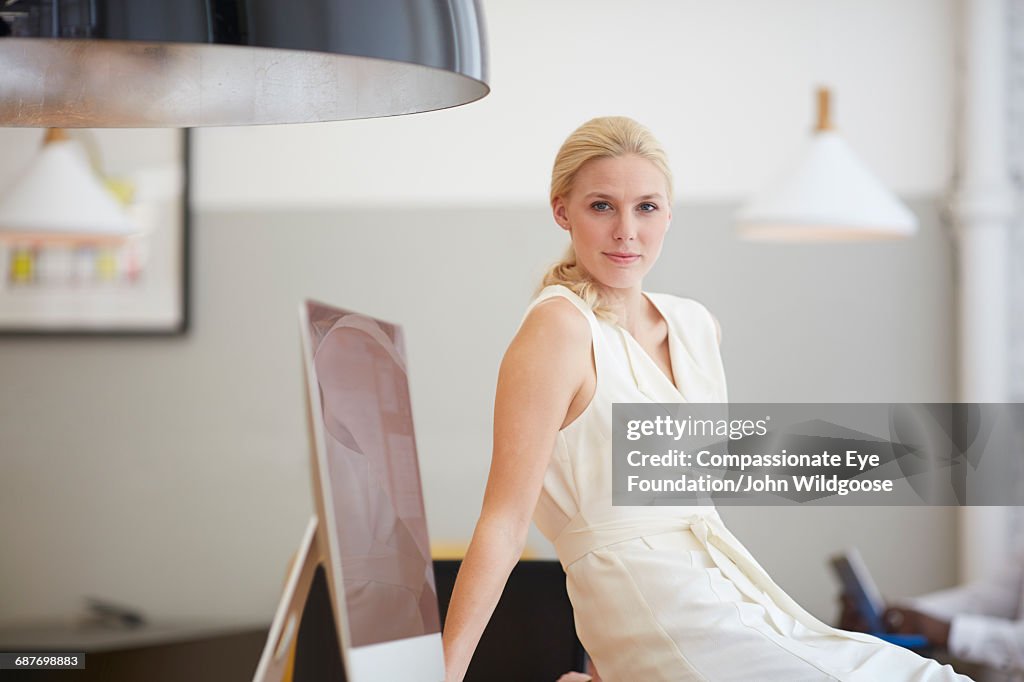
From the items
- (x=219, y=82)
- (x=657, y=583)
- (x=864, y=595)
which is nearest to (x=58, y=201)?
(x=219, y=82)

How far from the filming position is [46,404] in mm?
3027

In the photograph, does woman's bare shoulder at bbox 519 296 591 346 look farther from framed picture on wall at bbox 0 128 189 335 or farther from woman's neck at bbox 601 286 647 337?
framed picture on wall at bbox 0 128 189 335

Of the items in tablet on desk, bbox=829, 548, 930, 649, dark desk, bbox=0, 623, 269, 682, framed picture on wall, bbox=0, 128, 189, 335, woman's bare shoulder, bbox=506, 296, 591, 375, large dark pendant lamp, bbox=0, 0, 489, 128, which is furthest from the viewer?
framed picture on wall, bbox=0, 128, 189, 335

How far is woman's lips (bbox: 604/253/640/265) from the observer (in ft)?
3.05

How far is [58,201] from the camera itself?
89.0 inches

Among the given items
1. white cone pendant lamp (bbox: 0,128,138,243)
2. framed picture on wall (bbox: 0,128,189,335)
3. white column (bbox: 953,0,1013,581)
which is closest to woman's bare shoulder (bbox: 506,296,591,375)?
white cone pendant lamp (bbox: 0,128,138,243)

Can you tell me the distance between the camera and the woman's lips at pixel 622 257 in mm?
929

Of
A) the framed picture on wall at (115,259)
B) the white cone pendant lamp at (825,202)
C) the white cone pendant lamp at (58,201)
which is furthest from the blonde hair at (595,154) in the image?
the framed picture on wall at (115,259)

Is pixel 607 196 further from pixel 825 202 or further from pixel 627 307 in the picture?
pixel 825 202

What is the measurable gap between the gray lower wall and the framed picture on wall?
61 mm

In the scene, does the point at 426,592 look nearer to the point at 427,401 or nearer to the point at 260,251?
the point at 427,401

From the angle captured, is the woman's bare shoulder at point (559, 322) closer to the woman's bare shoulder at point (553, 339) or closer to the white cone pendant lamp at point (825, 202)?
the woman's bare shoulder at point (553, 339)

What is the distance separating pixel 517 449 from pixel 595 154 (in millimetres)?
266

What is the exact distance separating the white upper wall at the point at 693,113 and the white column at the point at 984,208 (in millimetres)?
63
